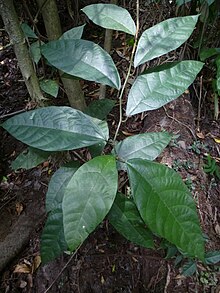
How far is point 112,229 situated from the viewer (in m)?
1.30

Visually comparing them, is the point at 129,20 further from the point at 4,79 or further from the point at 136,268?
the point at 4,79

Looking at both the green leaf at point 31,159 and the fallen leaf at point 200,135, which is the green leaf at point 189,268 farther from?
the fallen leaf at point 200,135

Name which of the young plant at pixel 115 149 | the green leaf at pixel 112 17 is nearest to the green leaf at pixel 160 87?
the young plant at pixel 115 149

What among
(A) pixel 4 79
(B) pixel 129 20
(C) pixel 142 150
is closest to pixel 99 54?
(B) pixel 129 20

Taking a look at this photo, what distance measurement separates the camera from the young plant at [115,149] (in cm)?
63

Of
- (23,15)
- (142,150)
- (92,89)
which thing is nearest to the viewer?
(142,150)

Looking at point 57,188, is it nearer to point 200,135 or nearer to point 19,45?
point 19,45

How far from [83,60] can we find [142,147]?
0.75 ft

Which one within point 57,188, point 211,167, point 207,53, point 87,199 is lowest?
point 211,167

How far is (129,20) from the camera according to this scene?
31.1 inches

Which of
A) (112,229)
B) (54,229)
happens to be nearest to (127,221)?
(54,229)

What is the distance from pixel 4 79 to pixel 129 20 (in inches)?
52.5

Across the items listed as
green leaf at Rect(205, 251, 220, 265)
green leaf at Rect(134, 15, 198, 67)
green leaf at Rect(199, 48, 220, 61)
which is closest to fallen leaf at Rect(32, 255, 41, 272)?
green leaf at Rect(205, 251, 220, 265)

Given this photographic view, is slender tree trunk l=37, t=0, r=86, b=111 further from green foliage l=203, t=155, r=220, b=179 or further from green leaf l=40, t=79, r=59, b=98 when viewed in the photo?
green foliage l=203, t=155, r=220, b=179
